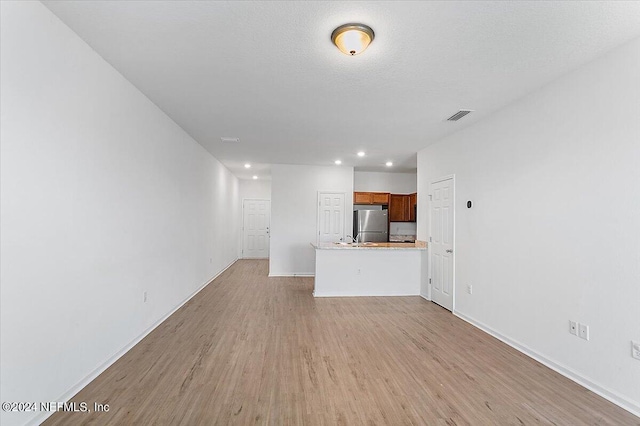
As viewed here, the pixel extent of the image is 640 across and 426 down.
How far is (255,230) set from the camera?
1066 centimetres

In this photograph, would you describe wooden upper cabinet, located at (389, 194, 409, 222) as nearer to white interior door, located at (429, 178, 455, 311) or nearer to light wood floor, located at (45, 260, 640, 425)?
white interior door, located at (429, 178, 455, 311)

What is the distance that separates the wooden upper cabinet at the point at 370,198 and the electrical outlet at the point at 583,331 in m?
5.48

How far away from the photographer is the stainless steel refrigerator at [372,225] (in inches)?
302

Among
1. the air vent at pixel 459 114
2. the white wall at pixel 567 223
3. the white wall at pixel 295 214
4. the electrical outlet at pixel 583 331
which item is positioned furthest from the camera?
the white wall at pixel 295 214

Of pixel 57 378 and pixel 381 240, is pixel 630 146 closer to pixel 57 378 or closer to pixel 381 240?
pixel 57 378

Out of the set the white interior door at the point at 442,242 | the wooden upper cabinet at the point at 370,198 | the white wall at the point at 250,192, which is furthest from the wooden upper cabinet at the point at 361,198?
the white wall at the point at 250,192

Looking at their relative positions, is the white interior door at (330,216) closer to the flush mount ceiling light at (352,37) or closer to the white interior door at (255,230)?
the white interior door at (255,230)

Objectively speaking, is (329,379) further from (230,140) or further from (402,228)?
(402,228)

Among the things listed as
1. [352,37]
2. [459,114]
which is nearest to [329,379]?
[352,37]

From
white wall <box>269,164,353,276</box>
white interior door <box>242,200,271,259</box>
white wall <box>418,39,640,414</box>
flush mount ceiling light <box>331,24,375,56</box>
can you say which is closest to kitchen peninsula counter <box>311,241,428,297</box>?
white wall <box>418,39,640,414</box>

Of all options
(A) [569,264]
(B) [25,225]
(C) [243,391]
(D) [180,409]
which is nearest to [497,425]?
(A) [569,264]

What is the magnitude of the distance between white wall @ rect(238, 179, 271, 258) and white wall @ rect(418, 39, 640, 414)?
7631mm

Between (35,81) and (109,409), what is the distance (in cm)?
222

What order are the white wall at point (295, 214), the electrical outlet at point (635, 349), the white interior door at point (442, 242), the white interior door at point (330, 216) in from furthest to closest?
the white interior door at point (330, 216) < the white wall at point (295, 214) < the white interior door at point (442, 242) < the electrical outlet at point (635, 349)
